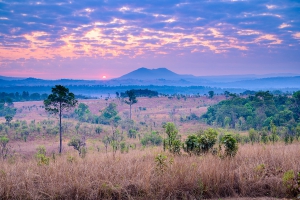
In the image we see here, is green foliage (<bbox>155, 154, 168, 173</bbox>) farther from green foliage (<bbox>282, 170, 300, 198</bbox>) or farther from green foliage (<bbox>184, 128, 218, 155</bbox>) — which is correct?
green foliage (<bbox>282, 170, 300, 198</bbox>)

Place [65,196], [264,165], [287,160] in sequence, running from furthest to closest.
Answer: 1. [287,160]
2. [264,165]
3. [65,196]

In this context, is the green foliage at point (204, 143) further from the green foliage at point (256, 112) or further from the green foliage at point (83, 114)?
the green foliage at point (83, 114)

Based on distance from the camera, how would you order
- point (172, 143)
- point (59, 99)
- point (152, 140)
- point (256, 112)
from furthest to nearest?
→ 1. point (256, 112)
2. point (152, 140)
3. point (59, 99)
4. point (172, 143)

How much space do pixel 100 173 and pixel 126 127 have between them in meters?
43.1

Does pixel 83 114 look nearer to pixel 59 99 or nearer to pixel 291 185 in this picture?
pixel 59 99

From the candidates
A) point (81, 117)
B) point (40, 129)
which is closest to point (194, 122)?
point (81, 117)

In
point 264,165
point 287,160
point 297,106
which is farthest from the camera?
point 297,106

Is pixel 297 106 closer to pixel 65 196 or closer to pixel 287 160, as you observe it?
pixel 287 160

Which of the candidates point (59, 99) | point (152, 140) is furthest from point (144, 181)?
point (59, 99)

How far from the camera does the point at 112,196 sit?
5.17 m

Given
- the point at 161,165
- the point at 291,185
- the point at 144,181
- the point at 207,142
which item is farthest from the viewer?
the point at 207,142

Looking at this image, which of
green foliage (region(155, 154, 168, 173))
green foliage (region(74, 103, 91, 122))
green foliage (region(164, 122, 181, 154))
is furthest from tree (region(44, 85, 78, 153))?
green foliage (region(74, 103, 91, 122))

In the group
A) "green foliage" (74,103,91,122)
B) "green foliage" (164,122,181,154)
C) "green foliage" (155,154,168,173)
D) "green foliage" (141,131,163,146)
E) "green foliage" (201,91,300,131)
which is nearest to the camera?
"green foliage" (155,154,168,173)

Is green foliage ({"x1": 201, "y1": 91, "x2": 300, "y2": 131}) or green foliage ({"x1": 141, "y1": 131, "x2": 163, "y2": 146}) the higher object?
green foliage ({"x1": 201, "y1": 91, "x2": 300, "y2": 131})
